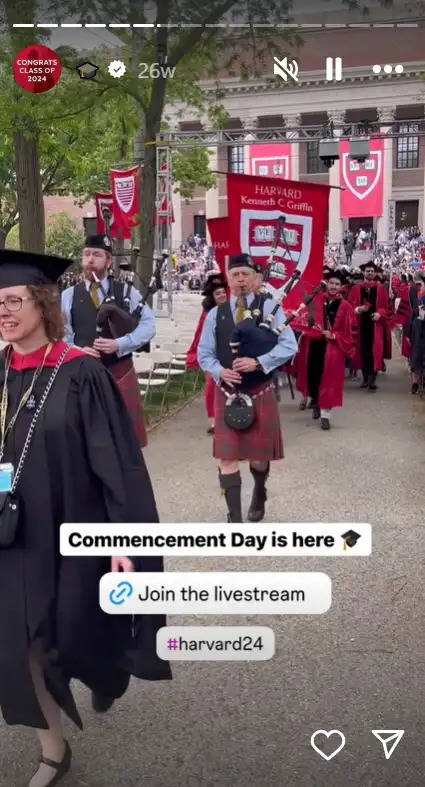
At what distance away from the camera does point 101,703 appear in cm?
217

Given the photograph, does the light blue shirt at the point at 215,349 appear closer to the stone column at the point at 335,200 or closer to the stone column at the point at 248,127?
the stone column at the point at 335,200

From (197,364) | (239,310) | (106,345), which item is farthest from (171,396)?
(239,310)

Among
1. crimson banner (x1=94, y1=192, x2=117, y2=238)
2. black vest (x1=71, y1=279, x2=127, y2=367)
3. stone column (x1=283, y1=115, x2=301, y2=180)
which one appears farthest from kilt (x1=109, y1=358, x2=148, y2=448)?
stone column (x1=283, y1=115, x2=301, y2=180)

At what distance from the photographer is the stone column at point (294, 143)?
5.82 feet

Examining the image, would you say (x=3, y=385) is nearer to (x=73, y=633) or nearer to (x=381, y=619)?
(x=73, y=633)

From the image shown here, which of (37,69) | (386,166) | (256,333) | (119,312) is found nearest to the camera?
(37,69)

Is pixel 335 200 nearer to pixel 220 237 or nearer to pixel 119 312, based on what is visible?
pixel 220 237

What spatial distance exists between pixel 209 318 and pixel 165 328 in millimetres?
729

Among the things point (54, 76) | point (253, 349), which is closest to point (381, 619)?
point (253, 349)

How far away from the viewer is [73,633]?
1902 millimetres

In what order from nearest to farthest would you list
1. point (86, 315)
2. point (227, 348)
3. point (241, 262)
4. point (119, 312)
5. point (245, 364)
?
point (241, 262) → point (119, 312) → point (86, 315) → point (245, 364) → point (227, 348)

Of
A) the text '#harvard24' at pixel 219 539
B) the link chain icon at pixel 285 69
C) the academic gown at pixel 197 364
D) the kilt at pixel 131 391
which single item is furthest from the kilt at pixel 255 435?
the link chain icon at pixel 285 69

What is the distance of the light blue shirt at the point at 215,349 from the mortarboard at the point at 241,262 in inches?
13.4

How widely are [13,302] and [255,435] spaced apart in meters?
1.26
